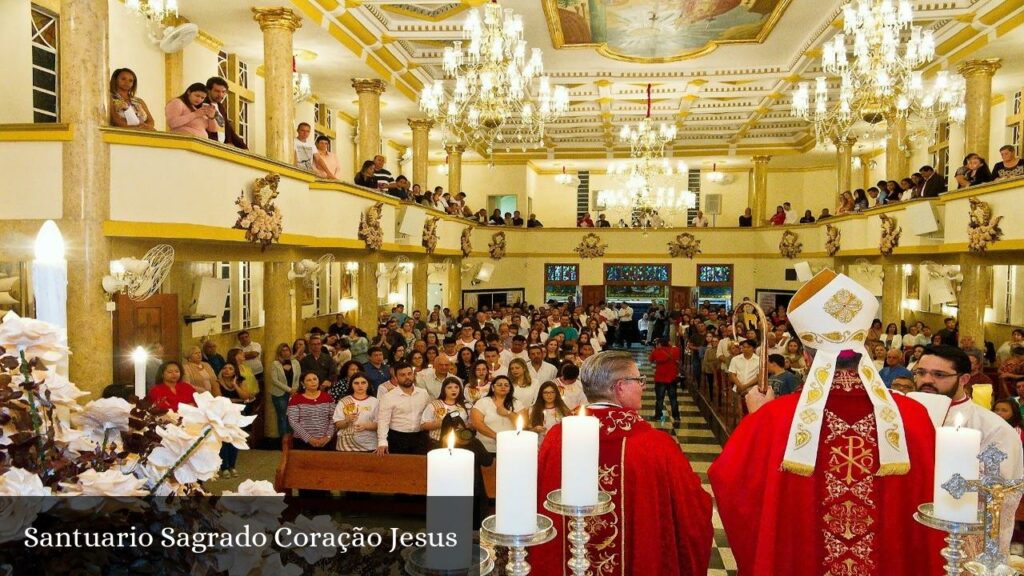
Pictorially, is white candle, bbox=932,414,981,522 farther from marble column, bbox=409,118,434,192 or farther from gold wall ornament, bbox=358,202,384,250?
marble column, bbox=409,118,434,192

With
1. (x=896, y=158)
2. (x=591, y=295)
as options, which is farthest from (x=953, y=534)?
(x=591, y=295)

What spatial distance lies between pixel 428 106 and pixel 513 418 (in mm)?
5760

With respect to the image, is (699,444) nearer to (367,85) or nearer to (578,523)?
(367,85)

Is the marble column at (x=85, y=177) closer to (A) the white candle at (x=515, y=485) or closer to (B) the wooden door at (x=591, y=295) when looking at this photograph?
(A) the white candle at (x=515, y=485)

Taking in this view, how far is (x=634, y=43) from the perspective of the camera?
15.4 metres

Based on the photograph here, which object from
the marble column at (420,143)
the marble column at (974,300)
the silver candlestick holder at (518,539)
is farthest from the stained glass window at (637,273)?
the silver candlestick holder at (518,539)

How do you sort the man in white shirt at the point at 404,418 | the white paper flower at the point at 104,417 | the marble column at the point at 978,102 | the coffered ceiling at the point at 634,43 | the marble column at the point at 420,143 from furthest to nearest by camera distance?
1. the marble column at the point at 420,143
2. the marble column at the point at 978,102
3. the coffered ceiling at the point at 634,43
4. the man in white shirt at the point at 404,418
5. the white paper flower at the point at 104,417

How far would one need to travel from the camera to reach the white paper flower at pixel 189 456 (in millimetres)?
1541

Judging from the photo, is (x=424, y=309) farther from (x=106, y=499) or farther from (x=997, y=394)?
(x=106, y=499)

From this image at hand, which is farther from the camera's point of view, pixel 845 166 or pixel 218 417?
pixel 845 166

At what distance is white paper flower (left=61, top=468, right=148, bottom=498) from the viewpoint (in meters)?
1.38

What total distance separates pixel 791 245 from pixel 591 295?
6943 mm

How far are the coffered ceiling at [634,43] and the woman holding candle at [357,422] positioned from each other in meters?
6.53

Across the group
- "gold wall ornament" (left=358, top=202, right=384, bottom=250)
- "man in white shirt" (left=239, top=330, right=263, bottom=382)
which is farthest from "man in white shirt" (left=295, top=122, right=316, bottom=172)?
"man in white shirt" (left=239, top=330, right=263, bottom=382)
